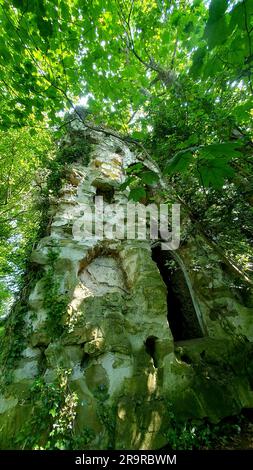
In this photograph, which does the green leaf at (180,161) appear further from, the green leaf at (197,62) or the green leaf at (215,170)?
the green leaf at (197,62)

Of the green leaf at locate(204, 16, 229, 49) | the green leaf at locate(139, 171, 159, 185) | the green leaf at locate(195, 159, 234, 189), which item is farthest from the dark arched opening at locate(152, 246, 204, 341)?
the green leaf at locate(204, 16, 229, 49)

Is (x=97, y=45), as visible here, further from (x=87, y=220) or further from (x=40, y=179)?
(x=40, y=179)

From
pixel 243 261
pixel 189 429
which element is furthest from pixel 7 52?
pixel 189 429

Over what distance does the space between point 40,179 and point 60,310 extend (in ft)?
18.0

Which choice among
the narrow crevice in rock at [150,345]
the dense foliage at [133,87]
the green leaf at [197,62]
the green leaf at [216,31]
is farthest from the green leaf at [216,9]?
the narrow crevice in rock at [150,345]

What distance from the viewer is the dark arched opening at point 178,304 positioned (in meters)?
6.19

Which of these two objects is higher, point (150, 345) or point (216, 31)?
point (216, 31)

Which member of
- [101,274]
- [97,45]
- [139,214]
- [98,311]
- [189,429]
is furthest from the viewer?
[139,214]

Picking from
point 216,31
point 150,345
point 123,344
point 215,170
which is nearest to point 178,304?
point 150,345

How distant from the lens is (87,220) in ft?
21.6

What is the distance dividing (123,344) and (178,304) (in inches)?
118

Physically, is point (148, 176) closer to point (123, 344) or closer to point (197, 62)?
point (197, 62)

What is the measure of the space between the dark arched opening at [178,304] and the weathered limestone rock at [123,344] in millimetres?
54

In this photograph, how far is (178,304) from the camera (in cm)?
694
